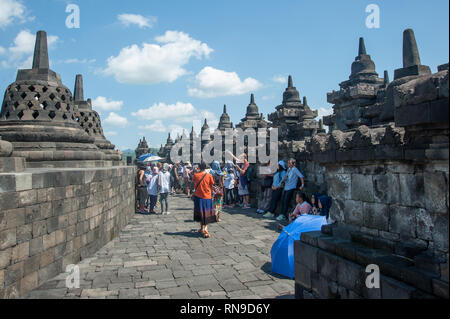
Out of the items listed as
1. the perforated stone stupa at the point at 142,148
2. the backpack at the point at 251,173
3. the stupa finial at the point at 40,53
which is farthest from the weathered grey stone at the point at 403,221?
the perforated stone stupa at the point at 142,148

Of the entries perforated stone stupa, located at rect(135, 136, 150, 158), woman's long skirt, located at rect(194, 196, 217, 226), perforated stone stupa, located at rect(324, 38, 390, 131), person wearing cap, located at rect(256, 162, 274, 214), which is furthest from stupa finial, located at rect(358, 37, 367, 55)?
perforated stone stupa, located at rect(135, 136, 150, 158)

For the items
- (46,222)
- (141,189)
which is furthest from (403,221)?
(141,189)

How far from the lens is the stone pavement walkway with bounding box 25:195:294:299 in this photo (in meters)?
4.37

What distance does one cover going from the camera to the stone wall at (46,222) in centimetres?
395

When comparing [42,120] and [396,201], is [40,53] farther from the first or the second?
[396,201]

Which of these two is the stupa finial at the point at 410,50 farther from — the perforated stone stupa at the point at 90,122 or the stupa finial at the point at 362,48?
the perforated stone stupa at the point at 90,122

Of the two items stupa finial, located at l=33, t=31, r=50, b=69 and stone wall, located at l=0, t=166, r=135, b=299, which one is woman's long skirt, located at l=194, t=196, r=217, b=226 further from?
stupa finial, located at l=33, t=31, r=50, b=69

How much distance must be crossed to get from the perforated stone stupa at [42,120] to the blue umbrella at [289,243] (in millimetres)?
4588

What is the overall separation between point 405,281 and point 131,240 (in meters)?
6.20

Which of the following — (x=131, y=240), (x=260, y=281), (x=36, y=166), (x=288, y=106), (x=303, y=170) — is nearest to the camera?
(x=260, y=281)

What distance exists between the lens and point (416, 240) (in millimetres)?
2732

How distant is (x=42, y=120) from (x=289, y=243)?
5.59 metres
